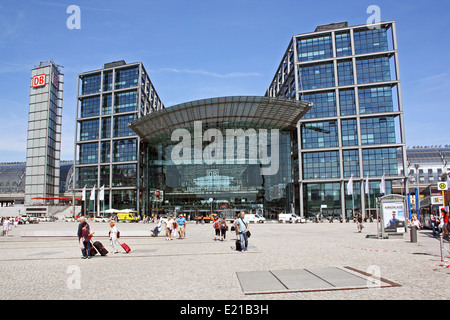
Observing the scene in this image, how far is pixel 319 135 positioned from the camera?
227 ft

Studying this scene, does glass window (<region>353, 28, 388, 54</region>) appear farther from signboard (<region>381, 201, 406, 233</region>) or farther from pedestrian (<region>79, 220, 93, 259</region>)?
pedestrian (<region>79, 220, 93, 259</region>)

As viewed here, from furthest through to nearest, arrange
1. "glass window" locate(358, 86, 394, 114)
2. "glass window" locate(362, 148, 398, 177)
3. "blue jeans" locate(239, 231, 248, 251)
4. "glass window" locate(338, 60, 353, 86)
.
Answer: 1. "glass window" locate(338, 60, 353, 86)
2. "glass window" locate(358, 86, 394, 114)
3. "glass window" locate(362, 148, 398, 177)
4. "blue jeans" locate(239, 231, 248, 251)

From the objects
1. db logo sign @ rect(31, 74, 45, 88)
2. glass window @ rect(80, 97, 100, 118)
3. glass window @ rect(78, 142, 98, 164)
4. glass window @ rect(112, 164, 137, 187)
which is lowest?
glass window @ rect(112, 164, 137, 187)

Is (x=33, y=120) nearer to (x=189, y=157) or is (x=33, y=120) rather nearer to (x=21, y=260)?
(x=189, y=157)

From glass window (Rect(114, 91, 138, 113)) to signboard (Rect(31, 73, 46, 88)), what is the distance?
2654 centimetres

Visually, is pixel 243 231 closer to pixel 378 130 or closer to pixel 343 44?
pixel 378 130

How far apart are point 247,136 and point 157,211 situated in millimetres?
27515

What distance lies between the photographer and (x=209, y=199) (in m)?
80.1

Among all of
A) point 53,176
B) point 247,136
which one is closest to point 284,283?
point 247,136

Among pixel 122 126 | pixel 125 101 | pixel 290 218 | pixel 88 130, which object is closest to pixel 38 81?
pixel 88 130

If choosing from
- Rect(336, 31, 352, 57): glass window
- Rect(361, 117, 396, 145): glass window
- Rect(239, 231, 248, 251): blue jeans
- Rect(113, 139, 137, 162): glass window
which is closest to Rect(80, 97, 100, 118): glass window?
Rect(113, 139, 137, 162): glass window

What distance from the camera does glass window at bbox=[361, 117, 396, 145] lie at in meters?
65.8

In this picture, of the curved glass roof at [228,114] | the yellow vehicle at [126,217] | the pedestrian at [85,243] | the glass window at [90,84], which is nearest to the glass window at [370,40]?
the curved glass roof at [228,114]

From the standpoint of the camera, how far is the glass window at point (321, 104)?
2704 inches
